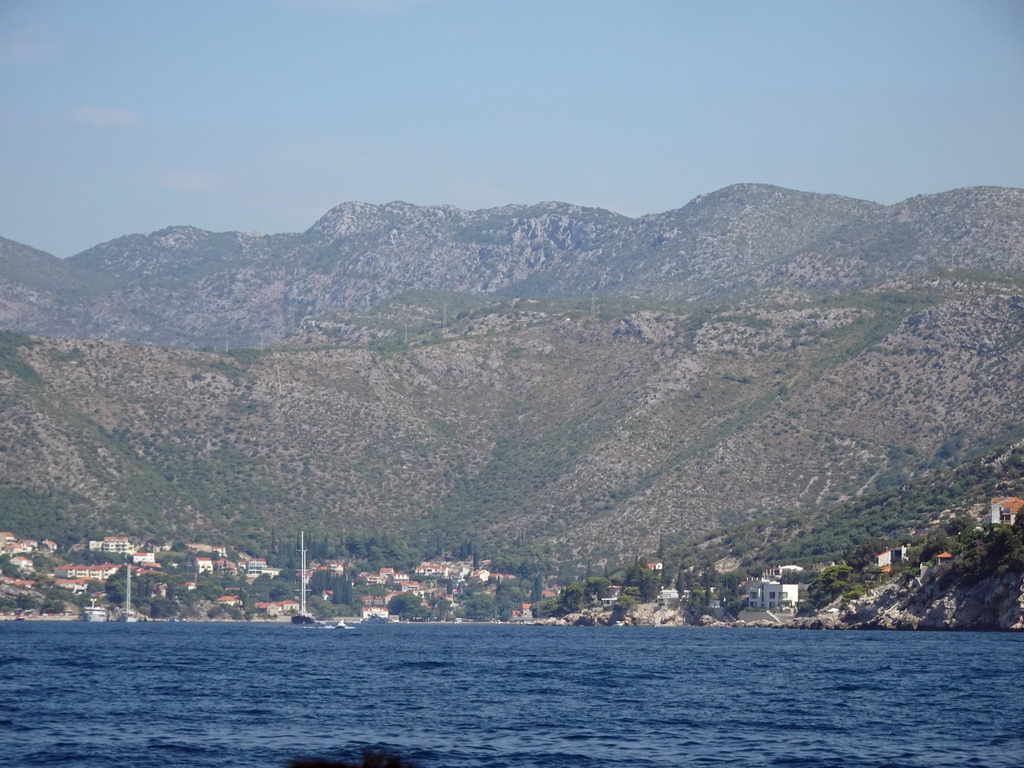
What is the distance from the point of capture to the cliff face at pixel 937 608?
332 feet

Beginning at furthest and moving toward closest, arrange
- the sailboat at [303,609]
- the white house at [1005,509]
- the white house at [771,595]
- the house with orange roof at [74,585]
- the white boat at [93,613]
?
the sailboat at [303,609] < the house with orange roof at [74,585] < the white boat at [93,613] < the white house at [771,595] < the white house at [1005,509]

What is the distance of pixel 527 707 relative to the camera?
180ft

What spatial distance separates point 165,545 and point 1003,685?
500 feet

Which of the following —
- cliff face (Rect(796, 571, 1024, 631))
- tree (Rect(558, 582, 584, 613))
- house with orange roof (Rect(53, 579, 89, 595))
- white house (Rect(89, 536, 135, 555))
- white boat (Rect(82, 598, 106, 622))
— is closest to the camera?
cliff face (Rect(796, 571, 1024, 631))

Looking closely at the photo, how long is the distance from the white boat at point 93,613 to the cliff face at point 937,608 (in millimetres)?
83844

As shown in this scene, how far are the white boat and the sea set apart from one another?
263 ft

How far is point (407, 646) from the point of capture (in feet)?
344

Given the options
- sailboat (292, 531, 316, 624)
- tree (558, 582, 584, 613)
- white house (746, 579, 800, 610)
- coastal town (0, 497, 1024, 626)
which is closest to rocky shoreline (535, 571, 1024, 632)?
coastal town (0, 497, 1024, 626)

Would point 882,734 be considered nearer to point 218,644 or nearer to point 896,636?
point 896,636

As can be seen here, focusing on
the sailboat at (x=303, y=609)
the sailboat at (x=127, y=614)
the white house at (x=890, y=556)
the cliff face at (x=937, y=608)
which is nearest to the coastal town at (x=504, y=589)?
the white house at (x=890, y=556)

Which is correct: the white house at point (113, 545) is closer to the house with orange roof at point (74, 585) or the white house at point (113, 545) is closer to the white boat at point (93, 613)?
the house with orange roof at point (74, 585)

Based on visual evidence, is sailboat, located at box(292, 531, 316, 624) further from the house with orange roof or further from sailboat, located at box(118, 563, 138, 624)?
the house with orange roof

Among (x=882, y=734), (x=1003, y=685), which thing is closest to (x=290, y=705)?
(x=882, y=734)

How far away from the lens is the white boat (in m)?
170
